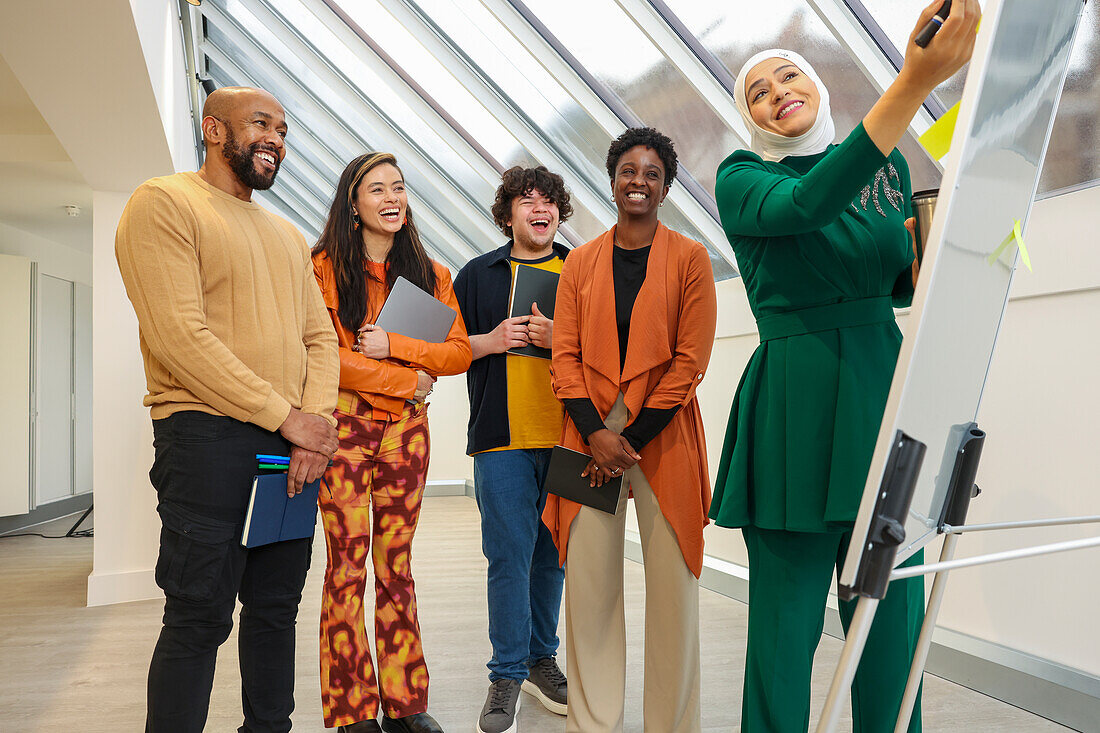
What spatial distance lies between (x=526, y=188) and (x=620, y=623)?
1335mm

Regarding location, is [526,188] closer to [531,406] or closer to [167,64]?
[531,406]

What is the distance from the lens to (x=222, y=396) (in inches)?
63.2

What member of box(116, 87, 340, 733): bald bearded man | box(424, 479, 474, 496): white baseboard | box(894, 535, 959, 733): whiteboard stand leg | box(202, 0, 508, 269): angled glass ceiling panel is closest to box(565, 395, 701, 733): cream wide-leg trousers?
box(116, 87, 340, 733): bald bearded man

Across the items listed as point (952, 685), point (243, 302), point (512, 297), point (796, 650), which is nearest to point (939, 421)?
point (796, 650)

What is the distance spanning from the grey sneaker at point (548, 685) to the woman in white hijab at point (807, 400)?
111 centimetres

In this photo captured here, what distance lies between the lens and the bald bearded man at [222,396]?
1.59 metres

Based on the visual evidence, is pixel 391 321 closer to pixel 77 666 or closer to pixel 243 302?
pixel 243 302

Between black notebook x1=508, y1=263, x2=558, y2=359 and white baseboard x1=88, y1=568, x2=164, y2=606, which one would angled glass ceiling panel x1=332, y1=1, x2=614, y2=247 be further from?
white baseboard x1=88, y1=568, x2=164, y2=606

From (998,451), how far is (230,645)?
2942mm

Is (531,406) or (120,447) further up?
(531,406)

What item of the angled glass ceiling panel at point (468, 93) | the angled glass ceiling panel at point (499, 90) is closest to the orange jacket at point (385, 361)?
the angled glass ceiling panel at point (499, 90)

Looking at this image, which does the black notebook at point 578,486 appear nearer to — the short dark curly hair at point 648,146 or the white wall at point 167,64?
the short dark curly hair at point 648,146

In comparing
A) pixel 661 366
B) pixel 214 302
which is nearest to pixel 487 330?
pixel 661 366

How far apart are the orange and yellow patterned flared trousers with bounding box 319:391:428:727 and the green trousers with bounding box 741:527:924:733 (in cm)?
106
